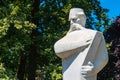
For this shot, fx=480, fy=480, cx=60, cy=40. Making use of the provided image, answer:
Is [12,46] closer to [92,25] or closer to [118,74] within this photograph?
[92,25]

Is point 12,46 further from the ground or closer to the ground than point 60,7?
closer to the ground

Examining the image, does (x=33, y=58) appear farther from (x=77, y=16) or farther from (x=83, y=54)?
(x=83, y=54)

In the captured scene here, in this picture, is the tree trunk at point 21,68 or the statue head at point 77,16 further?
the tree trunk at point 21,68

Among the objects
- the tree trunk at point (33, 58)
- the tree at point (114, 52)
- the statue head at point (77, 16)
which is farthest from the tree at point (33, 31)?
the statue head at point (77, 16)

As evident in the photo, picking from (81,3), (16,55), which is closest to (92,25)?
(81,3)

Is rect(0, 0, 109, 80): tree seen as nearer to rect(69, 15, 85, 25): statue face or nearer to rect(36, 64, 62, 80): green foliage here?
rect(36, 64, 62, 80): green foliage

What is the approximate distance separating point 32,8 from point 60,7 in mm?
1773

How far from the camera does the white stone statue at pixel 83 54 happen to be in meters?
8.19

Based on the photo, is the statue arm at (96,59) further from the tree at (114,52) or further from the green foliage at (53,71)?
the tree at (114,52)

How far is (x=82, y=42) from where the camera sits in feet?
27.1

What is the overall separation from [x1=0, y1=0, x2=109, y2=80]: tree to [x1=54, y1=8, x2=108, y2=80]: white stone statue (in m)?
14.2

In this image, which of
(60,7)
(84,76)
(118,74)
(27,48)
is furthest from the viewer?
(118,74)

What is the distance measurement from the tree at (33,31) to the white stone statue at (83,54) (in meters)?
14.2

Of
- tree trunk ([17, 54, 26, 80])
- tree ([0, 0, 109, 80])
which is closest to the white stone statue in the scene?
tree ([0, 0, 109, 80])
